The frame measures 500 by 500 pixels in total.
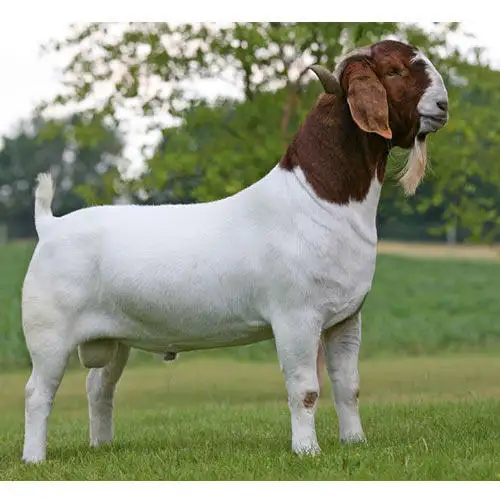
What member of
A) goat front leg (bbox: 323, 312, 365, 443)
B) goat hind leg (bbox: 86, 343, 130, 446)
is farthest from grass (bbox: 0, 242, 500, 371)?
goat front leg (bbox: 323, 312, 365, 443)

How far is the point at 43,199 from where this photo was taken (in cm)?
680

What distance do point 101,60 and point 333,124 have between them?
17.4 ft

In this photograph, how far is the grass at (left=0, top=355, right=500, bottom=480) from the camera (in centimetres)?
573

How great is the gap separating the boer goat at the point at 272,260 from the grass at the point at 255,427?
1.29ft

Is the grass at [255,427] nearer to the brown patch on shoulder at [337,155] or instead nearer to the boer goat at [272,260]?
the boer goat at [272,260]

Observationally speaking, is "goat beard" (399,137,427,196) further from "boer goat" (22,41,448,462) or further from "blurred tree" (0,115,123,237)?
"blurred tree" (0,115,123,237)

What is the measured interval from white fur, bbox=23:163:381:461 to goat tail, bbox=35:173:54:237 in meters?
0.01

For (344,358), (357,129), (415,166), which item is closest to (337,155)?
(357,129)

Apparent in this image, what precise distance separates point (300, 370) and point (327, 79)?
5.91 ft

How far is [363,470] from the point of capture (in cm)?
551

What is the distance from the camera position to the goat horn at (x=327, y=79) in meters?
5.95

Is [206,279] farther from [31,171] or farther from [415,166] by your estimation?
[31,171]


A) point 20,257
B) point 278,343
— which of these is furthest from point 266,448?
point 20,257

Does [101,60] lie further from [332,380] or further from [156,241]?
[332,380]
